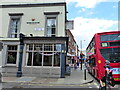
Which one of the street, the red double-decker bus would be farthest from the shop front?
the red double-decker bus

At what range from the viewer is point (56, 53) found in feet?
48.4

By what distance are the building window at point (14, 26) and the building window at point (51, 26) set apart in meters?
3.55

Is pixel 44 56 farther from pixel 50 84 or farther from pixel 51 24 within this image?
pixel 50 84

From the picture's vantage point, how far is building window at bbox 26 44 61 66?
579 inches

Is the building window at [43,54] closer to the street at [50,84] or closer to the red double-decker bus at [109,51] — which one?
the street at [50,84]

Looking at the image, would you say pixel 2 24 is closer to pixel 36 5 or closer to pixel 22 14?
pixel 22 14

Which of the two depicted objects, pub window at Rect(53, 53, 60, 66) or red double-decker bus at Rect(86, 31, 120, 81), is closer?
red double-decker bus at Rect(86, 31, 120, 81)

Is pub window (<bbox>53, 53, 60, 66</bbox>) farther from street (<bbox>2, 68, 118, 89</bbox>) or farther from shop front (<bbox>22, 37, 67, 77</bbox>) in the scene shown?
street (<bbox>2, 68, 118, 89</bbox>)

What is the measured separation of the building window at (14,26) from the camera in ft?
53.4

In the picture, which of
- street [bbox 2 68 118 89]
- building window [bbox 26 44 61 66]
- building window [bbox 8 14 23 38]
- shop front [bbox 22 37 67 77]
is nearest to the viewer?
street [bbox 2 68 118 89]

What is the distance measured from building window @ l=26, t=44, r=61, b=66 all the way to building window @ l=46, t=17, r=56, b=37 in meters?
1.65

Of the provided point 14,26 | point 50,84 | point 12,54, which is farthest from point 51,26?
point 50,84

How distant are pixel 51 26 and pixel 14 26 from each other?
4.52m

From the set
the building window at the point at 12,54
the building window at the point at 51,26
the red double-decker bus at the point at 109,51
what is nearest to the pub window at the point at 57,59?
the building window at the point at 51,26
